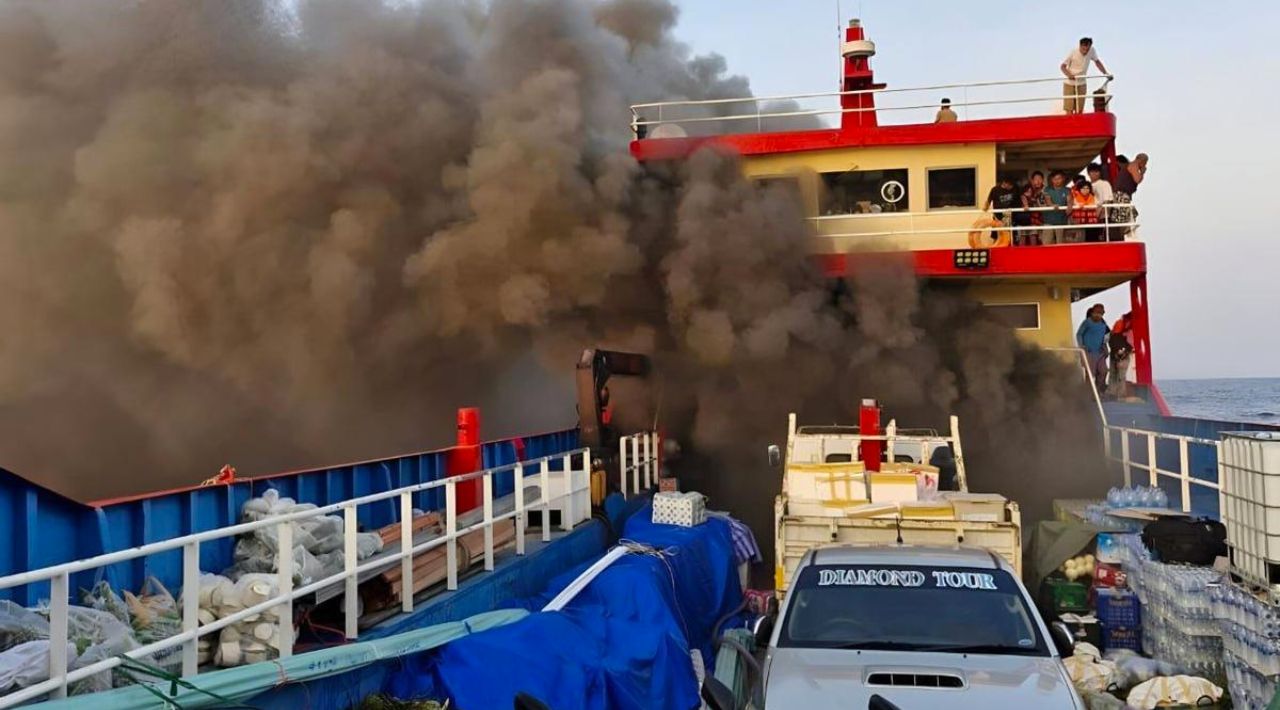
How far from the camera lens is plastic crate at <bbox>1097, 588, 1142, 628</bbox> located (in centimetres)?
848

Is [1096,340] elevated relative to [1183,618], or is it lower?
elevated

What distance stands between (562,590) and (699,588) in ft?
7.37

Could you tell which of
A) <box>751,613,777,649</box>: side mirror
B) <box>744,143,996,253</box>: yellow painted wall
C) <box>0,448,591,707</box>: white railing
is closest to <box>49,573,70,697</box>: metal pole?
<box>0,448,591,707</box>: white railing

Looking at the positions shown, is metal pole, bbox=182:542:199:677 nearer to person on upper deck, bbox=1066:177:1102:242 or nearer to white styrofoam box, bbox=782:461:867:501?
white styrofoam box, bbox=782:461:867:501

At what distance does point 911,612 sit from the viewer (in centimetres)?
541

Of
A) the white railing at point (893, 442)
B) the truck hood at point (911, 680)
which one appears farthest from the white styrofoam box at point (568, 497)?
the truck hood at point (911, 680)

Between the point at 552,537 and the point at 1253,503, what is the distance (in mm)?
6158

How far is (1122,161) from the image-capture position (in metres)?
16.0

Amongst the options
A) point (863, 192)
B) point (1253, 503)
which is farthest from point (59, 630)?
point (863, 192)

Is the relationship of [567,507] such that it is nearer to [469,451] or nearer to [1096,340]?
[469,451]

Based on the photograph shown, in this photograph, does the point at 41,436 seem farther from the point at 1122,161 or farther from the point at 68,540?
the point at 1122,161

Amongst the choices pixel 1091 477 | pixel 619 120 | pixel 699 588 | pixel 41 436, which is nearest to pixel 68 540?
pixel 699 588

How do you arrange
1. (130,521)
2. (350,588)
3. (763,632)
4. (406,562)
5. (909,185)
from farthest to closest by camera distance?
(909,185)
(406,562)
(130,521)
(350,588)
(763,632)

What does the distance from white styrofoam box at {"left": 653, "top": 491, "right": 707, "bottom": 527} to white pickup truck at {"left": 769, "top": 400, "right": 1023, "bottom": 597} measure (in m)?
1.10
